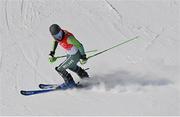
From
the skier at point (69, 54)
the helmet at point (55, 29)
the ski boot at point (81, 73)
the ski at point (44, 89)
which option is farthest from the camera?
the ski at point (44, 89)

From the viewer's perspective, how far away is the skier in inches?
508

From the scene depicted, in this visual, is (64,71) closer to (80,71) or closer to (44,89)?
(80,71)

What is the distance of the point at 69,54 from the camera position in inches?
518

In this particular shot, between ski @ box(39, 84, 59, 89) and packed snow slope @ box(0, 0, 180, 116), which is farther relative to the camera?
ski @ box(39, 84, 59, 89)

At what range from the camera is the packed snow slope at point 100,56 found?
12.9m

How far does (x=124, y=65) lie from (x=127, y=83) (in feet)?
2.76

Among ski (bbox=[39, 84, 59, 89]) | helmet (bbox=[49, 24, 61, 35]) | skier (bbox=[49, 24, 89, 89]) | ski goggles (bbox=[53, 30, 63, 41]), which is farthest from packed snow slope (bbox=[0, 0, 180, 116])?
helmet (bbox=[49, 24, 61, 35])

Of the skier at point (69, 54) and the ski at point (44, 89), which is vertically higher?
the skier at point (69, 54)

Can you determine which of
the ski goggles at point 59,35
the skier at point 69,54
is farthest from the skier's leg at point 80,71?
the ski goggles at point 59,35

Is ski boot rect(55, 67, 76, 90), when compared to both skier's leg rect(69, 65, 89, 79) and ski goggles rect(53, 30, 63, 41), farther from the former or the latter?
ski goggles rect(53, 30, 63, 41)

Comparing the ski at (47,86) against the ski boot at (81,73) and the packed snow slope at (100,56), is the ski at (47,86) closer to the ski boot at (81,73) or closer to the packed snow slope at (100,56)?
the packed snow slope at (100,56)

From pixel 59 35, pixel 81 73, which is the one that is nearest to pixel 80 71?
pixel 81 73

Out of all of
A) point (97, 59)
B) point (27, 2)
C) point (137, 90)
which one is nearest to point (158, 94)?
point (137, 90)

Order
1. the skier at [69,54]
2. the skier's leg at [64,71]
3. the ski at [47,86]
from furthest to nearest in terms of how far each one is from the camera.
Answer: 1. the ski at [47,86]
2. the skier's leg at [64,71]
3. the skier at [69,54]
